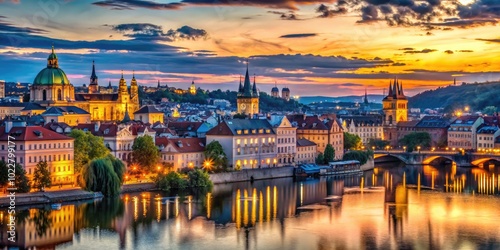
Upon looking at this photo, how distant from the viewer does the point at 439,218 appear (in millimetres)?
48594

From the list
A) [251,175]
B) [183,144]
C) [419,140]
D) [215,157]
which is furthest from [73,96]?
[251,175]

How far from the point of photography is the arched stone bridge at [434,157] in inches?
3415

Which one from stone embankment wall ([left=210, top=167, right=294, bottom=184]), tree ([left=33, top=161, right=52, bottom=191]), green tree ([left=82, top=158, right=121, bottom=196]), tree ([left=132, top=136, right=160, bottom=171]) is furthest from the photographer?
stone embankment wall ([left=210, top=167, right=294, bottom=184])

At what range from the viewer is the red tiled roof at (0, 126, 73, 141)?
5643 centimetres

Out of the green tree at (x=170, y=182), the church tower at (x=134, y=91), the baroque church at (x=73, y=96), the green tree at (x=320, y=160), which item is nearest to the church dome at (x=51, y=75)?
the baroque church at (x=73, y=96)

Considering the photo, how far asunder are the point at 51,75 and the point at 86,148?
47.2 meters

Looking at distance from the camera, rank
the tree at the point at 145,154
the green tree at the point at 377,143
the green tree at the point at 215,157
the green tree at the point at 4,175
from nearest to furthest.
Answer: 1. the green tree at the point at 4,175
2. the tree at the point at 145,154
3. the green tree at the point at 215,157
4. the green tree at the point at 377,143

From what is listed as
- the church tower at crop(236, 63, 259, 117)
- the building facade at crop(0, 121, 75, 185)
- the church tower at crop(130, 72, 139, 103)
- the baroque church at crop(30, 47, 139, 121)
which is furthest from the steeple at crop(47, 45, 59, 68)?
the building facade at crop(0, 121, 75, 185)

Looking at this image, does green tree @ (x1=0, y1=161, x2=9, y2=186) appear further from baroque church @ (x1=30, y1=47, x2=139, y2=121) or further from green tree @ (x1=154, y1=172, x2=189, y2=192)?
baroque church @ (x1=30, y1=47, x2=139, y2=121)

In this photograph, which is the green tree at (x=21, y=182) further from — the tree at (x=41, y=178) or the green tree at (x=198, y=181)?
the green tree at (x=198, y=181)

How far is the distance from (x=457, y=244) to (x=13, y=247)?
67.3ft

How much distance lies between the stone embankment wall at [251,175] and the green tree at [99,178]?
1081 cm

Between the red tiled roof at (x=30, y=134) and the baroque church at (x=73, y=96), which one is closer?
the red tiled roof at (x=30, y=134)

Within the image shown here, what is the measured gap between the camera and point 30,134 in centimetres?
5697
